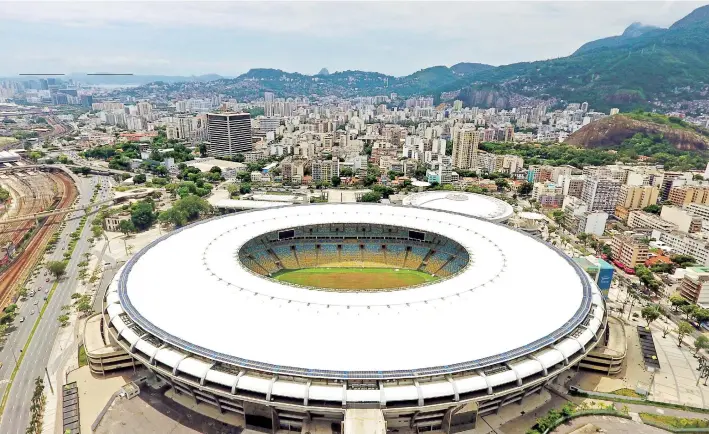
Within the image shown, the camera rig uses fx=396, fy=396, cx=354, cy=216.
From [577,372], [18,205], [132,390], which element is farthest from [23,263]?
[577,372]

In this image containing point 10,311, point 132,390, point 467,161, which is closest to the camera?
point 132,390

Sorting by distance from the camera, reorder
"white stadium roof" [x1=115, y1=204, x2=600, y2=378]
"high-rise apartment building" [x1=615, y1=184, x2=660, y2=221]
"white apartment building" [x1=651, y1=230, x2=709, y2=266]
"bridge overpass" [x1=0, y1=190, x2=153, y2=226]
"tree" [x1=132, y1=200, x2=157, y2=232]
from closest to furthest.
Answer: "white stadium roof" [x1=115, y1=204, x2=600, y2=378] < "white apartment building" [x1=651, y1=230, x2=709, y2=266] < "tree" [x1=132, y1=200, x2=157, y2=232] < "bridge overpass" [x1=0, y1=190, x2=153, y2=226] < "high-rise apartment building" [x1=615, y1=184, x2=660, y2=221]

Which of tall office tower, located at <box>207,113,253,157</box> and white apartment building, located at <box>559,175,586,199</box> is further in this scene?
tall office tower, located at <box>207,113,253,157</box>

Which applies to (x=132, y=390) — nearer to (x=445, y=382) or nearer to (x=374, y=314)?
(x=374, y=314)

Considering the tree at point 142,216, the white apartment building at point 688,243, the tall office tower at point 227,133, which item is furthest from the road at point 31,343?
the white apartment building at point 688,243

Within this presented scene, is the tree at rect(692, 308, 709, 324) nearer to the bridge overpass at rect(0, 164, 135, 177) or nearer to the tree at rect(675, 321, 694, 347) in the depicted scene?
the tree at rect(675, 321, 694, 347)

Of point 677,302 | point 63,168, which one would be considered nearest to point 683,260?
point 677,302

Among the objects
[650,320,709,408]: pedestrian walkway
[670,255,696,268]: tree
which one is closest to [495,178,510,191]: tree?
[670,255,696,268]: tree
